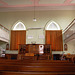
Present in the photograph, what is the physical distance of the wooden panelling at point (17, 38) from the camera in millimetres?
12895

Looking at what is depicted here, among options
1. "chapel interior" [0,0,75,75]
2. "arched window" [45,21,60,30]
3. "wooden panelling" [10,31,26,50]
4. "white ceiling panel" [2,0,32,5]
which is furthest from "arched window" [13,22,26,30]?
"arched window" [45,21,60,30]

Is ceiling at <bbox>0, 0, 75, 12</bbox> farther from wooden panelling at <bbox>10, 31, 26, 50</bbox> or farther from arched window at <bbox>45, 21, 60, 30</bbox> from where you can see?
wooden panelling at <bbox>10, 31, 26, 50</bbox>

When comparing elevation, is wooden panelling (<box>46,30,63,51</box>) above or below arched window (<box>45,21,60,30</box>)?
below

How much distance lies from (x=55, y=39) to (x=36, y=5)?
16.2 ft

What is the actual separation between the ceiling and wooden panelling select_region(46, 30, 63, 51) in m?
3.17

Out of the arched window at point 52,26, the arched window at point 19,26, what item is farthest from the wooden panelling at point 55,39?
the arched window at point 19,26

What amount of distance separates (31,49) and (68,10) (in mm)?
7085

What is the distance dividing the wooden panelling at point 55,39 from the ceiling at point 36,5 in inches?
125

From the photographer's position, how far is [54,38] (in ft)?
42.0

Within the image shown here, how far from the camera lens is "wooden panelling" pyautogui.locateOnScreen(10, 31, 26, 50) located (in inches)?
508

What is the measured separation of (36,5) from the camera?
1266 centimetres

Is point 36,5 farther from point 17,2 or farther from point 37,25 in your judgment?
point 37,25

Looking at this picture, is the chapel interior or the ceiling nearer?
the ceiling

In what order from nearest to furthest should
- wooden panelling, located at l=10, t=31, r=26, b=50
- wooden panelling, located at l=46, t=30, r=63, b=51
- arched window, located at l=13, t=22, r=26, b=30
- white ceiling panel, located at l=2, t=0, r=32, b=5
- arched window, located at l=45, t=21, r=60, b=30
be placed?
1. white ceiling panel, located at l=2, t=0, r=32, b=5
2. wooden panelling, located at l=46, t=30, r=63, b=51
3. wooden panelling, located at l=10, t=31, r=26, b=50
4. arched window, located at l=45, t=21, r=60, b=30
5. arched window, located at l=13, t=22, r=26, b=30
